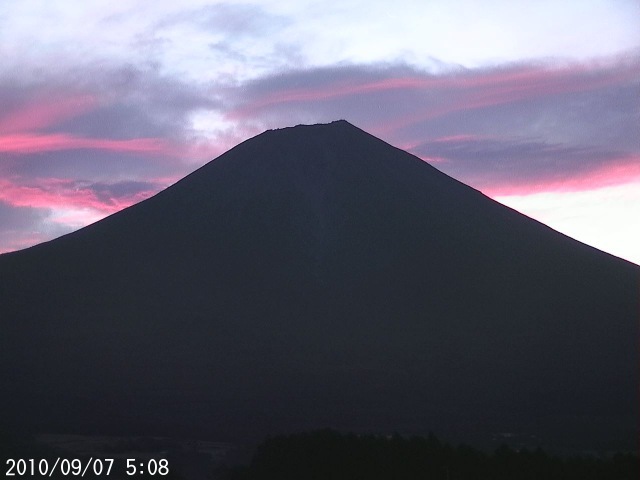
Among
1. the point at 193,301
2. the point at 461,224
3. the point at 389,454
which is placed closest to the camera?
the point at 389,454

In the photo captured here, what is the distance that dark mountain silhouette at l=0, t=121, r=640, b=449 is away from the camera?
5759 cm

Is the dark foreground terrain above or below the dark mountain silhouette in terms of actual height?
below

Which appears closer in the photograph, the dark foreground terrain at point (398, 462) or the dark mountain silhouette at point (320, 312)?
the dark foreground terrain at point (398, 462)

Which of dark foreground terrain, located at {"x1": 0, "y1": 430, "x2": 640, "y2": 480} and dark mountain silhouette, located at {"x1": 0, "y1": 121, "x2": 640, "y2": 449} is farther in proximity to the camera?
dark mountain silhouette, located at {"x1": 0, "y1": 121, "x2": 640, "y2": 449}

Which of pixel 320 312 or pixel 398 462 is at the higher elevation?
pixel 320 312

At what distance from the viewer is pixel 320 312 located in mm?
78625

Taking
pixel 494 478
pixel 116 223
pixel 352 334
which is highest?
pixel 116 223

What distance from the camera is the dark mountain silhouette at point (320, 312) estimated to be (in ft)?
189

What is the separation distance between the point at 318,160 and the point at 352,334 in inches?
1070

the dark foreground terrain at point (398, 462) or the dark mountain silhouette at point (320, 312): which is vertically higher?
the dark mountain silhouette at point (320, 312)

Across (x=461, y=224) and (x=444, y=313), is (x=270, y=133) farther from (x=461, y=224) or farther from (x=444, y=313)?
(x=444, y=313)

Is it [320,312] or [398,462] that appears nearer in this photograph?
[398,462]

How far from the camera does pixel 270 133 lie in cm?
A: 10050

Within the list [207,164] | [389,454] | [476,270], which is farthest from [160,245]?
[389,454]
